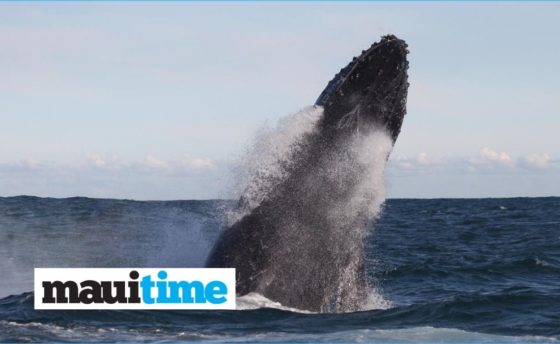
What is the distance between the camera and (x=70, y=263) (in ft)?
79.3

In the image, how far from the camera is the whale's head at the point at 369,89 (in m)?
12.3

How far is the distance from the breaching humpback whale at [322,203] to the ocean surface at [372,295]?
1.39ft

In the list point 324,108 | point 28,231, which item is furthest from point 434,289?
point 28,231

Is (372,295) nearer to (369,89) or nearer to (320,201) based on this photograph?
(320,201)

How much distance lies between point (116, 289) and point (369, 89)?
513 centimetres

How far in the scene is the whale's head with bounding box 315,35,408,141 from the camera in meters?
12.3

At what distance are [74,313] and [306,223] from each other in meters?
3.95

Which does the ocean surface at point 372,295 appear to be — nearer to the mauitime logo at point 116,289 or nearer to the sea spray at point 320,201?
the mauitime logo at point 116,289

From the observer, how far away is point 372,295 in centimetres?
1420

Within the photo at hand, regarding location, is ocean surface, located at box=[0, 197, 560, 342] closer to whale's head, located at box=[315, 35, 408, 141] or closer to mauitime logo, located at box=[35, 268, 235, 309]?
mauitime logo, located at box=[35, 268, 235, 309]

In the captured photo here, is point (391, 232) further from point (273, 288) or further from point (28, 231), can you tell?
point (273, 288)

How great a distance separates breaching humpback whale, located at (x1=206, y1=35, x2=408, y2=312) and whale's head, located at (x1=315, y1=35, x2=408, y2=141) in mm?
15

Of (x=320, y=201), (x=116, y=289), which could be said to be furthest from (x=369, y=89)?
(x=116, y=289)

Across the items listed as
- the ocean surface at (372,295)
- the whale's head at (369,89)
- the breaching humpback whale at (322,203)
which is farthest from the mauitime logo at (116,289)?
the whale's head at (369,89)
